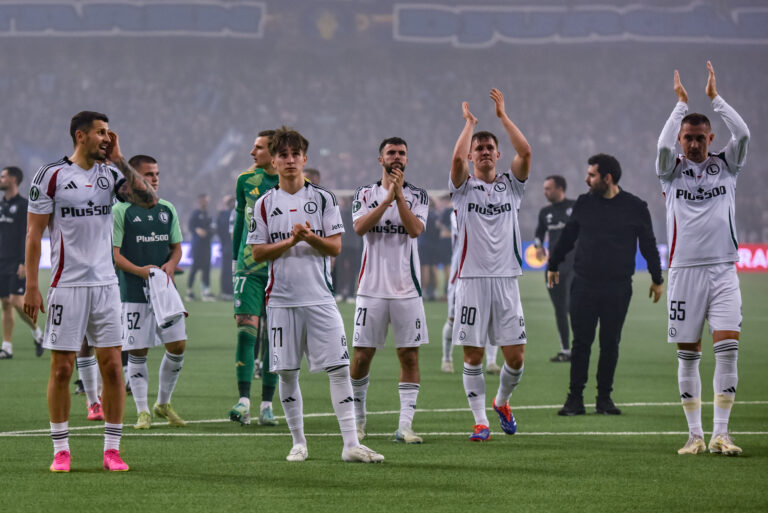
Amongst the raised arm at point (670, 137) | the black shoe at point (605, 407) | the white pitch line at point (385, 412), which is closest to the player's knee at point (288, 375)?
the white pitch line at point (385, 412)

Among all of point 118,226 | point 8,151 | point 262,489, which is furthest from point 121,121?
point 262,489

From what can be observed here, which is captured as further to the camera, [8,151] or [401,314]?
[8,151]

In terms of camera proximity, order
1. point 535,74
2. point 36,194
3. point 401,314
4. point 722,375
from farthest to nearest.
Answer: point 535,74 → point 401,314 → point 722,375 → point 36,194

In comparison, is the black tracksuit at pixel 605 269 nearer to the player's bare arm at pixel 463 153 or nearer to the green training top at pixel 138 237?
the player's bare arm at pixel 463 153

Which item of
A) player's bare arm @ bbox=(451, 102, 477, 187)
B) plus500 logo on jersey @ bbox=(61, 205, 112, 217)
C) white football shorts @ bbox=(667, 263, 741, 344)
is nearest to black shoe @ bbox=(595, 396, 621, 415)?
white football shorts @ bbox=(667, 263, 741, 344)

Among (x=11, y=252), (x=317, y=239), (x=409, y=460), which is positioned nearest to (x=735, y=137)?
(x=317, y=239)

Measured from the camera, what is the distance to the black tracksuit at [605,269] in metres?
10.6

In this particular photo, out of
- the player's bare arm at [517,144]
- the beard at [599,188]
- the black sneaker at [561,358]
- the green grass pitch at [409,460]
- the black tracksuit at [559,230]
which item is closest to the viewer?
the green grass pitch at [409,460]

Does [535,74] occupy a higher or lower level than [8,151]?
higher

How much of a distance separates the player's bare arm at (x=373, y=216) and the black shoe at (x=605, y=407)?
325cm

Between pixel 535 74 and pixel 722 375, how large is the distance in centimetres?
4748

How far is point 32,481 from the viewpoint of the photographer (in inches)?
270

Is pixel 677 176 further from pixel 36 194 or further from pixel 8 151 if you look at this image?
pixel 8 151

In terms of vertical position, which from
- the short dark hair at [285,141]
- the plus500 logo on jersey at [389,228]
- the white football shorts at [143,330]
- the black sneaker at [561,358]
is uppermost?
the short dark hair at [285,141]
